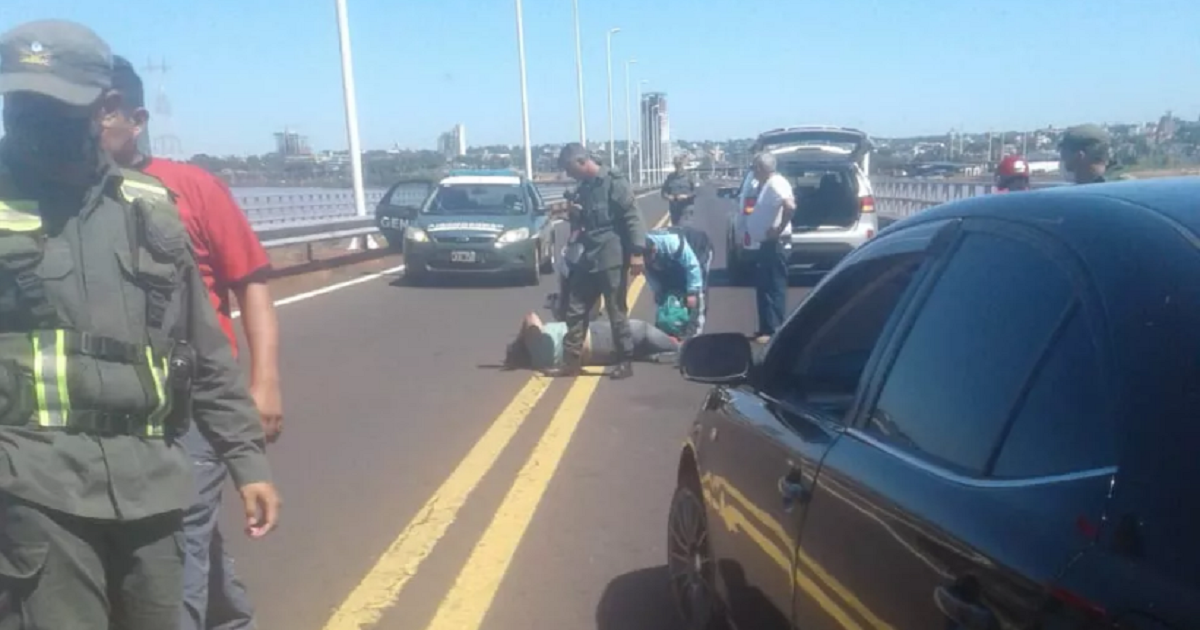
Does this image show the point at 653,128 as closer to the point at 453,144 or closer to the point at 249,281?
the point at 453,144

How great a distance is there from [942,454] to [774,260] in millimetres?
9502

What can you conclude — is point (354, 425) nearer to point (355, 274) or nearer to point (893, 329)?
point (893, 329)

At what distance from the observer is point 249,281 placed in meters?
3.75

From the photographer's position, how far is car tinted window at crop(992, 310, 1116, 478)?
2.23 m

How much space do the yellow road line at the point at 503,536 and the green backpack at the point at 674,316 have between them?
282 centimetres

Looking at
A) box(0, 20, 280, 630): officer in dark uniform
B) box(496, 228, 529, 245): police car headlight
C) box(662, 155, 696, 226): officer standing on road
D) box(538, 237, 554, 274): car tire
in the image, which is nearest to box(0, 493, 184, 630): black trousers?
box(0, 20, 280, 630): officer in dark uniform

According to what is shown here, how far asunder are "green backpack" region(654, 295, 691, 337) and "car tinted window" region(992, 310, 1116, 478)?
950cm

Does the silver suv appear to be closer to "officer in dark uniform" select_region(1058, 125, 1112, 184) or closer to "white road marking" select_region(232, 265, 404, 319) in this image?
"white road marking" select_region(232, 265, 404, 319)

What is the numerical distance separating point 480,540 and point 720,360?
2330mm

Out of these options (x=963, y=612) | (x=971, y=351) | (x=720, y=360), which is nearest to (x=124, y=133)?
(x=720, y=360)

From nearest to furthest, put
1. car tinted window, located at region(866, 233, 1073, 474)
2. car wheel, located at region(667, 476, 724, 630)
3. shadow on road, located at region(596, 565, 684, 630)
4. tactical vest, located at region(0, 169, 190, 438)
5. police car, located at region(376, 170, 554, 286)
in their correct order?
1. car tinted window, located at region(866, 233, 1073, 474)
2. tactical vest, located at region(0, 169, 190, 438)
3. car wheel, located at region(667, 476, 724, 630)
4. shadow on road, located at region(596, 565, 684, 630)
5. police car, located at region(376, 170, 554, 286)

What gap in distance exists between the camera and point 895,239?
3.41 meters

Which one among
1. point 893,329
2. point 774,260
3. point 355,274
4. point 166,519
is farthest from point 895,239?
point 355,274

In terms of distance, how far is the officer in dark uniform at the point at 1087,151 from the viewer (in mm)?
8695
